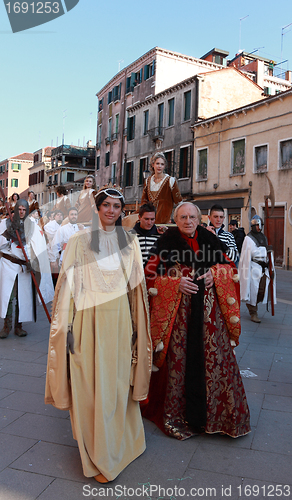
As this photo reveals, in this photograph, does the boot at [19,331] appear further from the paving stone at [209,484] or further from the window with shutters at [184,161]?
the window with shutters at [184,161]

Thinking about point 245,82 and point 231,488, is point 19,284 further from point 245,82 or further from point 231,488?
point 245,82

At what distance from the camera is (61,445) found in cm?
302

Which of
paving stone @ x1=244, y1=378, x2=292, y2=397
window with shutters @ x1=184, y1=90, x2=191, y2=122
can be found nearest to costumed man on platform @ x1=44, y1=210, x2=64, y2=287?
paving stone @ x1=244, y1=378, x2=292, y2=397

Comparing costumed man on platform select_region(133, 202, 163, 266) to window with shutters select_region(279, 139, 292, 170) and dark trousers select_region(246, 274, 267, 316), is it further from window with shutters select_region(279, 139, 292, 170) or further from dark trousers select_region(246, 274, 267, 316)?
window with shutters select_region(279, 139, 292, 170)

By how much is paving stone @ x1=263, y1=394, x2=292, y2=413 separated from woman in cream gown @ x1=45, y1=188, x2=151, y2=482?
1461 mm

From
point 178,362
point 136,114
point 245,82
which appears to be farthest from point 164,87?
point 178,362

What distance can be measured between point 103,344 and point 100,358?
0.09m

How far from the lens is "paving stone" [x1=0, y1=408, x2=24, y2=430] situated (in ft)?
10.9

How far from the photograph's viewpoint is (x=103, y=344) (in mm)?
2658

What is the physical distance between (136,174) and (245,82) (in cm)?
921

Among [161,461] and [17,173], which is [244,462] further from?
[17,173]

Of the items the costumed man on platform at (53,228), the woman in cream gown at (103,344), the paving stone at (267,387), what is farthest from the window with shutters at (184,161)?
the woman in cream gown at (103,344)

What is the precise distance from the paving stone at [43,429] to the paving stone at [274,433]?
1.43 meters

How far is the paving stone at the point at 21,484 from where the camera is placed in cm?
239
